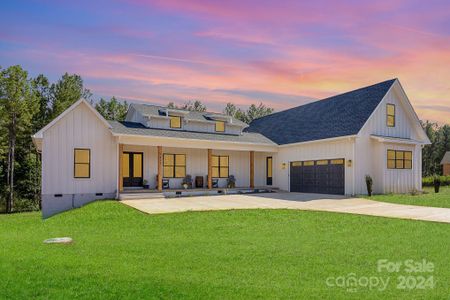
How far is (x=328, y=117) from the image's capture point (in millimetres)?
25484

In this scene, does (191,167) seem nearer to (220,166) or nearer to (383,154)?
(220,166)

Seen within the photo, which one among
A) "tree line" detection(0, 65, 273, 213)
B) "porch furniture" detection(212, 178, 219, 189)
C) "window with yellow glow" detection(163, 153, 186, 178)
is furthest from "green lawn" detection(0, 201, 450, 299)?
"tree line" detection(0, 65, 273, 213)

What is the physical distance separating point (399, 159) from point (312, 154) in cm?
538

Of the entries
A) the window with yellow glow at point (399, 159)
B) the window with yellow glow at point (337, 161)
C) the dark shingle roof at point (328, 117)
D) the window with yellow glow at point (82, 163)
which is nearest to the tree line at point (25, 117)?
the window with yellow glow at point (82, 163)

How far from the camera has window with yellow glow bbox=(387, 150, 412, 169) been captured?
22.7 m

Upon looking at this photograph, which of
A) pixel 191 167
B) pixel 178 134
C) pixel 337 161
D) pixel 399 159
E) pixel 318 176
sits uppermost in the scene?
pixel 178 134

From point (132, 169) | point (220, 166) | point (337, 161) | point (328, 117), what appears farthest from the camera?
point (220, 166)

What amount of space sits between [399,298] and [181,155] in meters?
20.1

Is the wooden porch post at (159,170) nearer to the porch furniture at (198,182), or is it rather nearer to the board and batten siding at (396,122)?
the porch furniture at (198,182)

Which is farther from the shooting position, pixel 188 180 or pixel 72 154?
pixel 188 180

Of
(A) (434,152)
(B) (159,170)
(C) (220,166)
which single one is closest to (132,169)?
(B) (159,170)

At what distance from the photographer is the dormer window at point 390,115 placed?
23555 millimetres

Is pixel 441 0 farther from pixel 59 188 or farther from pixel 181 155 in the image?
pixel 59 188

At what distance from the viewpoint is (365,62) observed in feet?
57.9
